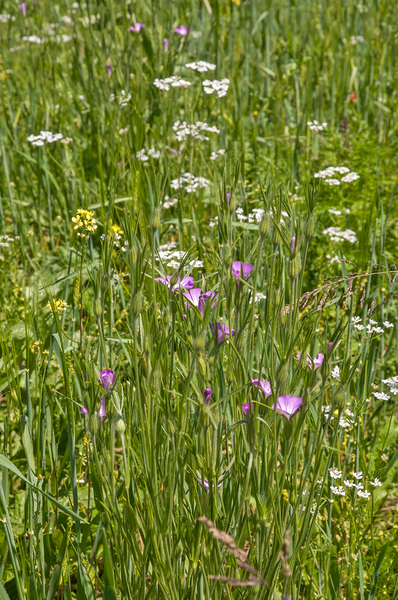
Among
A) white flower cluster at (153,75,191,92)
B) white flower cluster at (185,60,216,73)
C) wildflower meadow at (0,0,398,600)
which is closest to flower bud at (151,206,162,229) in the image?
wildflower meadow at (0,0,398,600)

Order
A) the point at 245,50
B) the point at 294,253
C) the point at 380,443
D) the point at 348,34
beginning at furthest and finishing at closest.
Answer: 1. the point at 348,34
2. the point at 245,50
3. the point at 380,443
4. the point at 294,253

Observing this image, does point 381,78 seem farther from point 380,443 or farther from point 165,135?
point 380,443

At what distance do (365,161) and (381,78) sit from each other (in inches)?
46.4

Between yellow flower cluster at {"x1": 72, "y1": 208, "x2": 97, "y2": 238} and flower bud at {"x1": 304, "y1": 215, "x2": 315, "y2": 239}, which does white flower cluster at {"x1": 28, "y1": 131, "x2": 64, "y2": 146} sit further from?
flower bud at {"x1": 304, "y1": 215, "x2": 315, "y2": 239}

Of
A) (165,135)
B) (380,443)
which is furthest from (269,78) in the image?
(380,443)

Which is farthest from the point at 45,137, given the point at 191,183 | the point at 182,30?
the point at 182,30

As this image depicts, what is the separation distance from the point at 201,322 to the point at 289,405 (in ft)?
0.67

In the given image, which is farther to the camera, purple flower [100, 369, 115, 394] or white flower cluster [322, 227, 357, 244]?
white flower cluster [322, 227, 357, 244]

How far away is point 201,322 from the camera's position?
80cm

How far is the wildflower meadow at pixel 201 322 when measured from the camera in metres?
0.89

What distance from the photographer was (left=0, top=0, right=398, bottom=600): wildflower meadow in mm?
887

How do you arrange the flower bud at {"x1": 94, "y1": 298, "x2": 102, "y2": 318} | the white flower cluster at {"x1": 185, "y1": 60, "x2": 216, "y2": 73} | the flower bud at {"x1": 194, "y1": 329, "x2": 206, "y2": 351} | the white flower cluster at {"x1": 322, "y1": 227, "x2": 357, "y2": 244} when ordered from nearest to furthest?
the flower bud at {"x1": 194, "y1": 329, "x2": 206, "y2": 351}, the flower bud at {"x1": 94, "y1": 298, "x2": 102, "y2": 318}, the white flower cluster at {"x1": 322, "y1": 227, "x2": 357, "y2": 244}, the white flower cluster at {"x1": 185, "y1": 60, "x2": 216, "y2": 73}

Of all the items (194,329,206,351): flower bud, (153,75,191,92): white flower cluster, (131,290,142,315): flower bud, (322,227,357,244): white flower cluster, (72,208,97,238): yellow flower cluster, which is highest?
(153,75,191,92): white flower cluster

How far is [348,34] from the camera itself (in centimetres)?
435
